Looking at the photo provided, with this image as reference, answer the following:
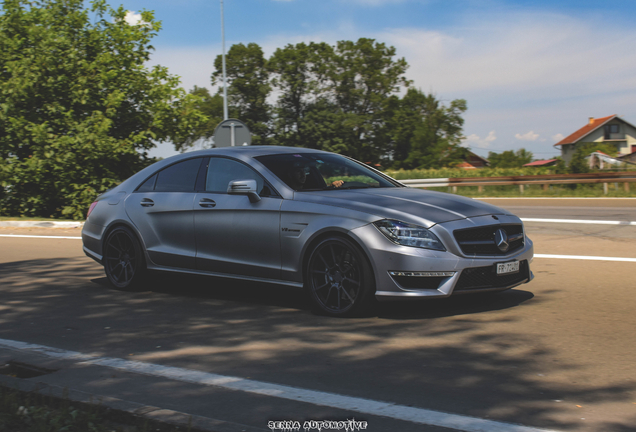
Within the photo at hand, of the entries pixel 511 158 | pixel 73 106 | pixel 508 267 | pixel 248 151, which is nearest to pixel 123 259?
pixel 248 151

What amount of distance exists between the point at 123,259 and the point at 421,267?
372 centimetres

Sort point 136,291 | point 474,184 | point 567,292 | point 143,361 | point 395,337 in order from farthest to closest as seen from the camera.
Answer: point 474,184, point 136,291, point 567,292, point 395,337, point 143,361

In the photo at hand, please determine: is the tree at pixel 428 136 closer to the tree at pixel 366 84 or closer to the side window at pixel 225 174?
the tree at pixel 366 84

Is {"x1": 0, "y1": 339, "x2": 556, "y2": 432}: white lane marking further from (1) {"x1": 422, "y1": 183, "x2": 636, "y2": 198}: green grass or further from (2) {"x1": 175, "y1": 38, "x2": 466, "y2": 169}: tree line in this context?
(2) {"x1": 175, "y1": 38, "x2": 466, "y2": 169}: tree line

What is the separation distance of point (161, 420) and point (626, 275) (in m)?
6.16

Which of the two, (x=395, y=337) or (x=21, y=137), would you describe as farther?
(x=21, y=137)

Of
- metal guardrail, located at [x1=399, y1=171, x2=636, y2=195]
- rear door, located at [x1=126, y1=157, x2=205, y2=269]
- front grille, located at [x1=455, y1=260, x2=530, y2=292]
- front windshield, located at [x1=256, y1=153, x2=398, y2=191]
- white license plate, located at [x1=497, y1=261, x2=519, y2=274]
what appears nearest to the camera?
front grille, located at [x1=455, y1=260, x2=530, y2=292]

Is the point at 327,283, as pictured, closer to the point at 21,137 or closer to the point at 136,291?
the point at 136,291

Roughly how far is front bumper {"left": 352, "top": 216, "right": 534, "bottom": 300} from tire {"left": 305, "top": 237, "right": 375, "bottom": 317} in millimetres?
108

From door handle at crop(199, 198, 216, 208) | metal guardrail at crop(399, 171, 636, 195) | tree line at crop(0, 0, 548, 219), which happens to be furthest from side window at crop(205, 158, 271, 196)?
metal guardrail at crop(399, 171, 636, 195)

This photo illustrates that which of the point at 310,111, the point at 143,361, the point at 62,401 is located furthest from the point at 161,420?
the point at 310,111

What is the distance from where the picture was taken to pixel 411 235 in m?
5.32

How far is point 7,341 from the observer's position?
5.10m

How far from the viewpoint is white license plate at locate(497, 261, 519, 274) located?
5555mm
